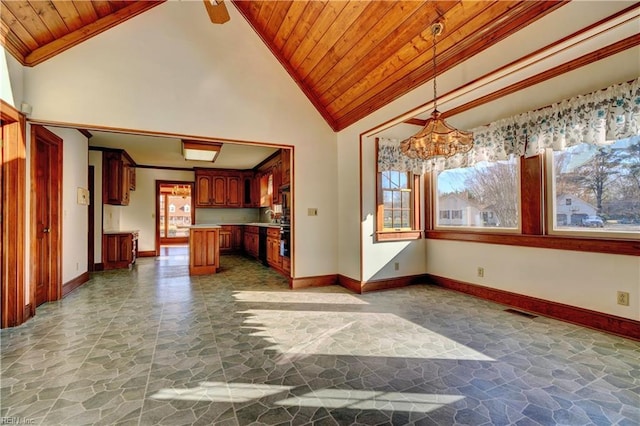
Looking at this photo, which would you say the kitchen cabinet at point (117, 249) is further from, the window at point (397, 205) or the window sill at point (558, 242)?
the window sill at point (558, 242)

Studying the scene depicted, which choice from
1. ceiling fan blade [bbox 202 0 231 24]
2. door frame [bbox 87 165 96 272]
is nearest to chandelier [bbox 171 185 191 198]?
door frame [bbox 87 165 96 272]

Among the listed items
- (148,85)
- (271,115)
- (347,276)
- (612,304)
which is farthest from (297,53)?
(612,304)

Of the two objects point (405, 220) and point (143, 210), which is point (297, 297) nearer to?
point (405, 220)

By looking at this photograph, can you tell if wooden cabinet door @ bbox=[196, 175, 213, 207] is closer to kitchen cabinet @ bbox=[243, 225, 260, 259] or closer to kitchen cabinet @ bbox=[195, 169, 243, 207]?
kitchen cabinet @ bbox=[195, 169, 243, 207]

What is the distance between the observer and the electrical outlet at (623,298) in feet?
9.23

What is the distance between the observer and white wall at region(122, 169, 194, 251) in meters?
8.15

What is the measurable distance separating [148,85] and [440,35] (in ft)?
11.3

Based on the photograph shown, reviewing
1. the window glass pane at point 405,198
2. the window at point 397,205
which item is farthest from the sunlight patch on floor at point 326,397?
the window glass pane at point 405,198

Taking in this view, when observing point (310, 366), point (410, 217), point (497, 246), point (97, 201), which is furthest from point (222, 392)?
→ point (97, 201)

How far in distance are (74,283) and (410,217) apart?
5431 mm

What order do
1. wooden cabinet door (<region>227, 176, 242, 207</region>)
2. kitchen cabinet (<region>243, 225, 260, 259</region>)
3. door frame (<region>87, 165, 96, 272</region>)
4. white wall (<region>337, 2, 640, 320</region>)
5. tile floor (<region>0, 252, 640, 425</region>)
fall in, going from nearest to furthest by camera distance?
tile floor (<region>0, 252, 640, 425</region>) < white wall (<region>337, 2, 640, 320</region>) < door frame (<region>87, 165, 96, 272</region>) < kitchen cabinet (<region>243, 225, 260, 259</region>) < wooden cabinet door (<region>227, 176, 242, 207</region>)

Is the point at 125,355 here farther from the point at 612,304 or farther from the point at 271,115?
the point at 612,304

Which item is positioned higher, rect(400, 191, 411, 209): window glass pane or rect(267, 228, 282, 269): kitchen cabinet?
rect(400, 191, 411, 209): window glass pane

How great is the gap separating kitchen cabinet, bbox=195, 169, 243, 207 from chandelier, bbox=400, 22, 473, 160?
6.99m
